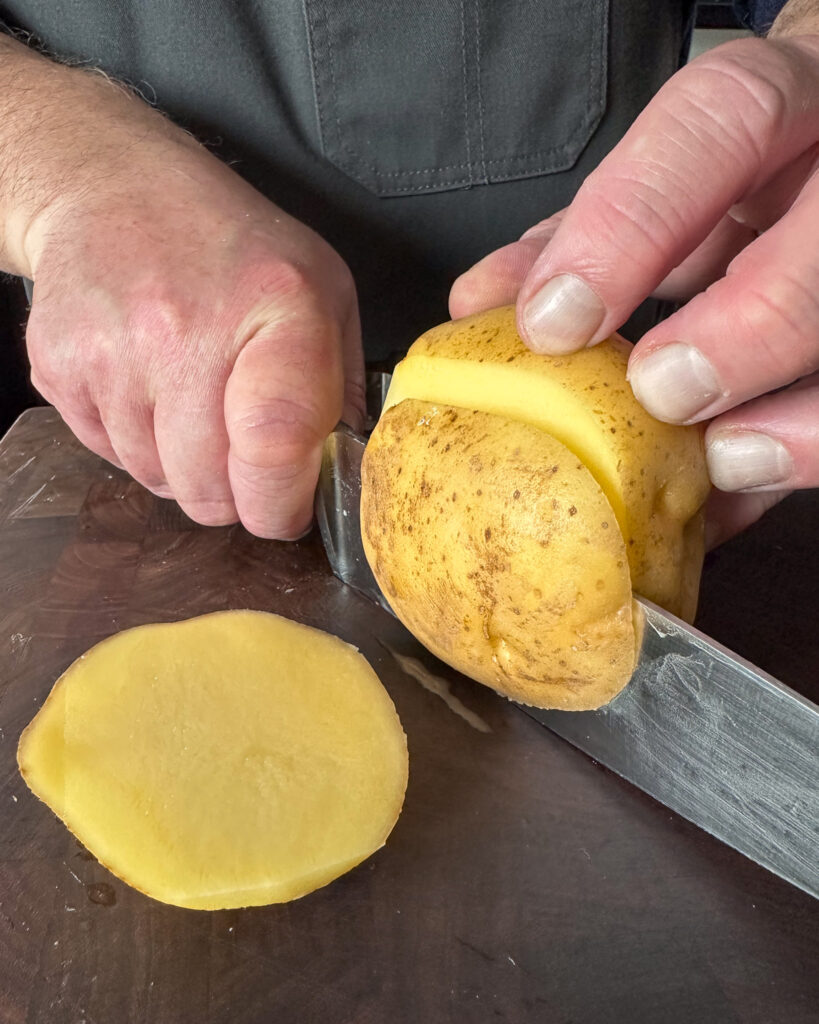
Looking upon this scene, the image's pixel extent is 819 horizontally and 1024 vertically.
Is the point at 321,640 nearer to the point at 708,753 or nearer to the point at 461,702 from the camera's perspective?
the point at 461,702

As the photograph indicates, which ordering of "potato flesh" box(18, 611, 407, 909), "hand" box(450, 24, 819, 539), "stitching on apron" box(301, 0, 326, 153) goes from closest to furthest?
"hand" box(450, 24, 819, 539) → "potato flesh" box(18, 611, 407, 909) → "stitching on apron" box(301, 0, 326, 153)

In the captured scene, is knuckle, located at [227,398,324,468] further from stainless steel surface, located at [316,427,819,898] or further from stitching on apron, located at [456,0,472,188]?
stitching on apron, located at [456,0,472,188]

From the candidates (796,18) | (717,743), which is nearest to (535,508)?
(717,743)

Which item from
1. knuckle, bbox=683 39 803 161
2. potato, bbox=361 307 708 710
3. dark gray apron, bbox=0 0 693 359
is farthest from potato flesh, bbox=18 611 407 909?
dark gray apron, bbox=0 0 693 359

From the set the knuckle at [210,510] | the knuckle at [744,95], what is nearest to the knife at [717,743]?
the knuckle at [744,95]

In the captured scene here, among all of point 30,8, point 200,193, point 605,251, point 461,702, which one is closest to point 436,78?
point 200,193

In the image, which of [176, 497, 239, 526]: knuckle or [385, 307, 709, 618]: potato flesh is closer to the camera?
[385, 307, 709, 618]: potato flesh
